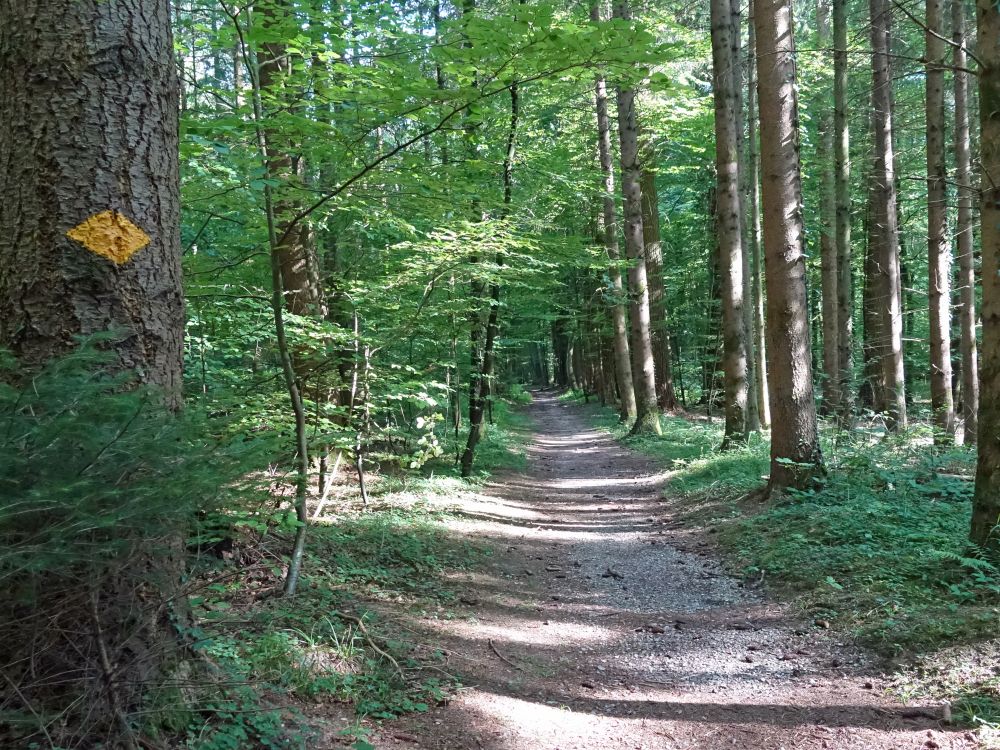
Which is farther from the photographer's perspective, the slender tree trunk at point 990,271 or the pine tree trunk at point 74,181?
the slender tree trunk at point 990,271

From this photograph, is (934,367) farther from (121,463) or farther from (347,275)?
(121,463)

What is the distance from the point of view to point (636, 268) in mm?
16688

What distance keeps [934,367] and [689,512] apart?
6.17m

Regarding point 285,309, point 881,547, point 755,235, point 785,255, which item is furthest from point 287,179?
point 755,235

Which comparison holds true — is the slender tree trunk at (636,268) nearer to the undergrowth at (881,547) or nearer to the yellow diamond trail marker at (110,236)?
the undergrowth at (881,547)

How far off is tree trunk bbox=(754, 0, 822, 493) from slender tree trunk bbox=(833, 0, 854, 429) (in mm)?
4601

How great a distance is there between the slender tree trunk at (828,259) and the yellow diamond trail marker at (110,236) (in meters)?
13.2

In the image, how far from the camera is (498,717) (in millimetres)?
3785

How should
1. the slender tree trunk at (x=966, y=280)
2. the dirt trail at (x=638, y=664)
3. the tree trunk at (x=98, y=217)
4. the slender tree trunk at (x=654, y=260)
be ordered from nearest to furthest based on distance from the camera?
the tree trunk at (x=98, y=217)
the dirt trail at (x=638, y=664)
the slender tree trunk at (x=966, y=280)
the slender tree trunk at (x=654, y=260)

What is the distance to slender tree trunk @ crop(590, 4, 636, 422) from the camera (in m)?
17.1

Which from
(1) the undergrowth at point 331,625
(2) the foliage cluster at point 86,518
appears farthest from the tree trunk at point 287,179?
(2) the foliage cluster at point 86,518

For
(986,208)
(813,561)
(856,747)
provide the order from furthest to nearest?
(813,561) → (986,208) → (856,747)

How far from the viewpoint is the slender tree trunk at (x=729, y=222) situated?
1190 centimetres

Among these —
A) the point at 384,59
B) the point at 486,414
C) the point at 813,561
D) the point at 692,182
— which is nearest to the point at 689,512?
the point at 813,561
